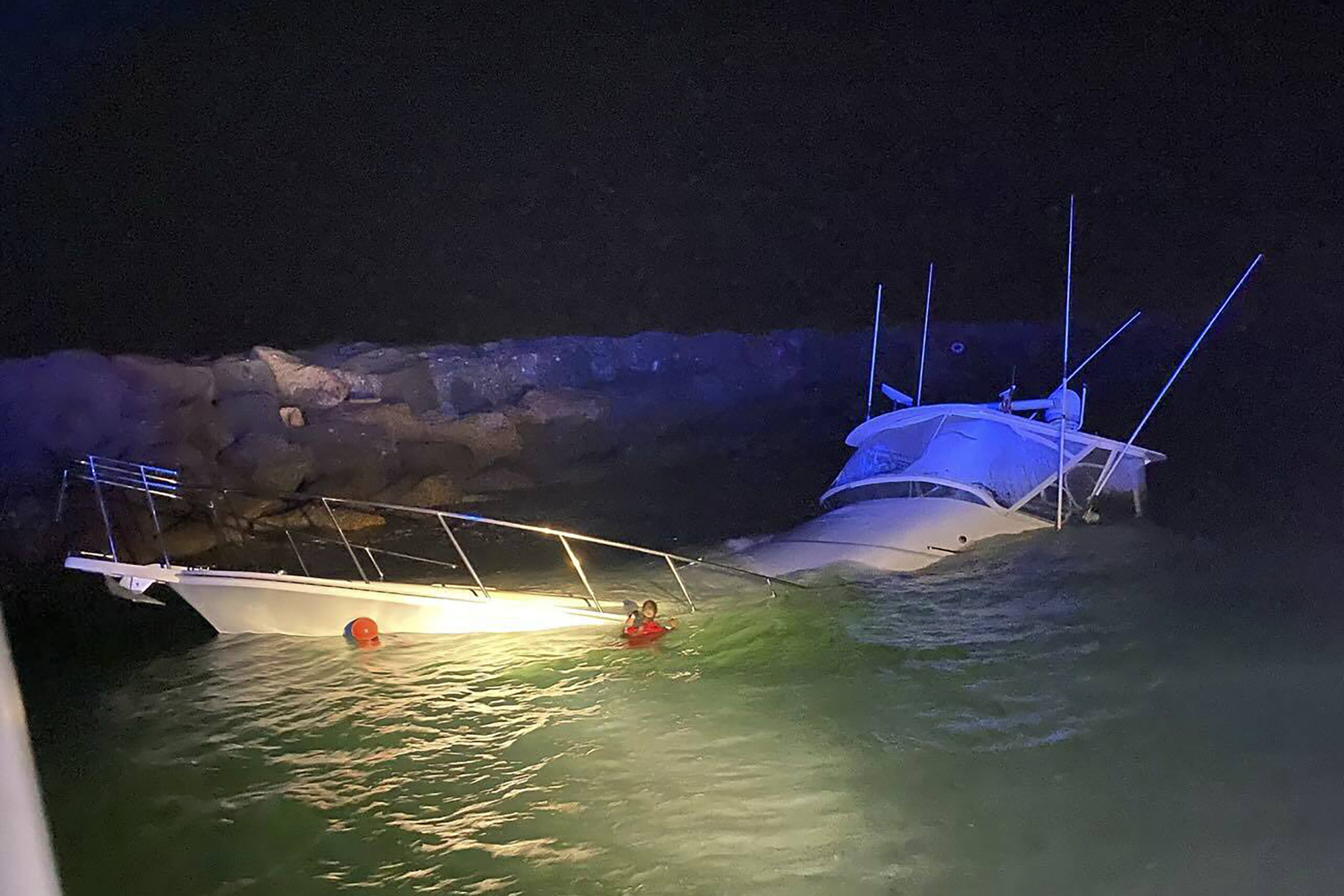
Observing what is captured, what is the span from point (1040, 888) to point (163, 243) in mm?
14821

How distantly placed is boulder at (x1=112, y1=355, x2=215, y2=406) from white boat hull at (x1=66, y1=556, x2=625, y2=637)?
5.17 meters

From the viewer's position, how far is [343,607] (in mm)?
8211

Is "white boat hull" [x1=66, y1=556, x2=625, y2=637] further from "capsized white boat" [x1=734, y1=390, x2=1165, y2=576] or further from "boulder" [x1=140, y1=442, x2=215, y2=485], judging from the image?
"boulder" [x1=140, y1=442, x2=215, y2=485]

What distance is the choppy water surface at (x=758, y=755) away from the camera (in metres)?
4.95

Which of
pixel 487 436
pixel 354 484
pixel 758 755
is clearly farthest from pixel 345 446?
pixel 758 755

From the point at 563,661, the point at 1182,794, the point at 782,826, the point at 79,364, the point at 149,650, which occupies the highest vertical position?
the point at 79,364

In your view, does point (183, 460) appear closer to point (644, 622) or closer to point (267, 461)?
point (267, 461)

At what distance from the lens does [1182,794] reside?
5.37 m

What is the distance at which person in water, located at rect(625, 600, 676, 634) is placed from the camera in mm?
8070

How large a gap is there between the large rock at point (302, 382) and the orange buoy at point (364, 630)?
7.14m

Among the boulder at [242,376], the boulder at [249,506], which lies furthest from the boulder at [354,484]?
the boulder at [242,376]

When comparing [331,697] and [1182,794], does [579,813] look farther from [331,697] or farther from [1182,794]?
[1182,794]

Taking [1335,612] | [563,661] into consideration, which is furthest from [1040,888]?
[1335,612]

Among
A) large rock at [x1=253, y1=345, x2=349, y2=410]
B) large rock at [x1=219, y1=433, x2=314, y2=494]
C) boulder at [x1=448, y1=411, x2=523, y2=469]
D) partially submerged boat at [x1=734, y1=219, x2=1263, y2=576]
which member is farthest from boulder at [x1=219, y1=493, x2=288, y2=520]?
partially submerged boat at [x1=734, y1=219, x2=1263, y2=576]
